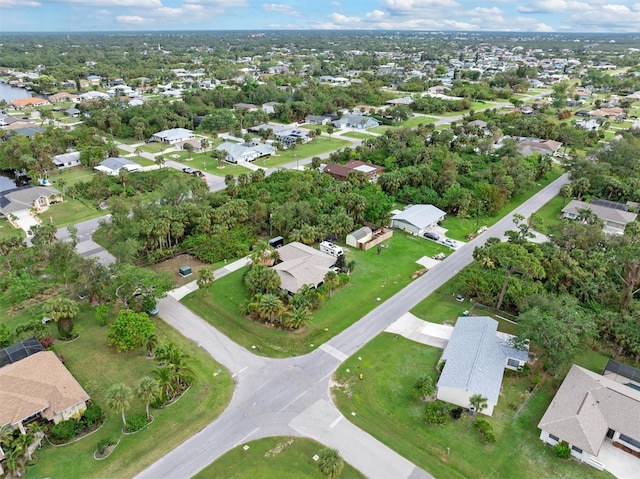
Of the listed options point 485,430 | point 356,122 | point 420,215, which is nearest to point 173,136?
point 356,122

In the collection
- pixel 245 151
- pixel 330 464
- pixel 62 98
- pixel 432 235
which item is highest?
pixel 62 98

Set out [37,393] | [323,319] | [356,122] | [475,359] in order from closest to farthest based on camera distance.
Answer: [37,393], [475,359], [323,319], [356,122]

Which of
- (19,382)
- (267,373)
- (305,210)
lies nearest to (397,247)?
(305,210)

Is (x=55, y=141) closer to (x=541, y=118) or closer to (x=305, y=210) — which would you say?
(x=305, y=210)

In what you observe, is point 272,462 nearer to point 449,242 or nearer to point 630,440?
point 630,440

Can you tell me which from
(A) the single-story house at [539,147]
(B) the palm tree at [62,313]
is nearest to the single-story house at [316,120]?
(A) the single-story house at [539,147]

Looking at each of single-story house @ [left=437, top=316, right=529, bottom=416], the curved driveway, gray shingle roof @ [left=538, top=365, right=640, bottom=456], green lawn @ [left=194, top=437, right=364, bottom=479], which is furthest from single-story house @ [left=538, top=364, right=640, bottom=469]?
green lawn @ [left=194, top=437, right=364, bottom=479]
